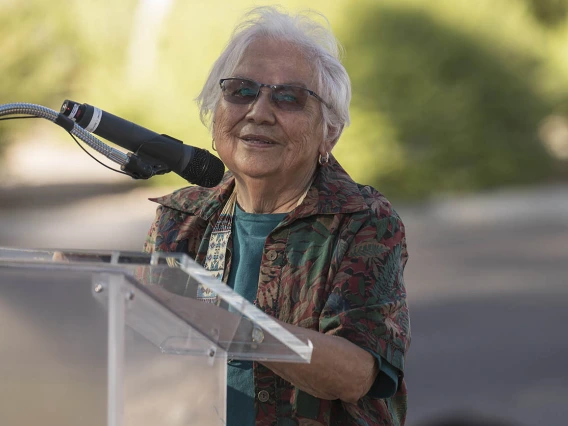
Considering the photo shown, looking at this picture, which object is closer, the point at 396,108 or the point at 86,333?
the point at 86,333

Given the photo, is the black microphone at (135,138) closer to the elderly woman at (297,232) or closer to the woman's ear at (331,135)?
the elderly woman at (297,232)

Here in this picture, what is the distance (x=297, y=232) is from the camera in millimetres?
2227

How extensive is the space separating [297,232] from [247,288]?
0.58 ft

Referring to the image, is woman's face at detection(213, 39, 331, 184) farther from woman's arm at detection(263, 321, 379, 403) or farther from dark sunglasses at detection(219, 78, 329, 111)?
woman's arm at detection(263, 321, 379, 403)

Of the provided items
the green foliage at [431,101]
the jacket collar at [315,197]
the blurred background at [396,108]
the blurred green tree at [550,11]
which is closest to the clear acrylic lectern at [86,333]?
the jacket collar at [315,197]

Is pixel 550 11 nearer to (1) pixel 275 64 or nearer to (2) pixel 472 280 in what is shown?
(2) pixel 472 280

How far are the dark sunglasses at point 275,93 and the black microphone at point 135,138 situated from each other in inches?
16.4

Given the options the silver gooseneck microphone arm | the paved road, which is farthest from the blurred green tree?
the silver gooseneck microphone arm

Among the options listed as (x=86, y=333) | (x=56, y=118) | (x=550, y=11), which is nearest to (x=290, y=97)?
(x=56, y=118)

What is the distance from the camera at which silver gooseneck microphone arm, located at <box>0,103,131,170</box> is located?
1.78m

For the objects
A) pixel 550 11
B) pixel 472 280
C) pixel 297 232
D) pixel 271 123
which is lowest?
pixel 297 232

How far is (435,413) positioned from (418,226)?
295 inches

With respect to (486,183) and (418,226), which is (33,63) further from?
(486,183)

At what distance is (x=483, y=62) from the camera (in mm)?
14250
